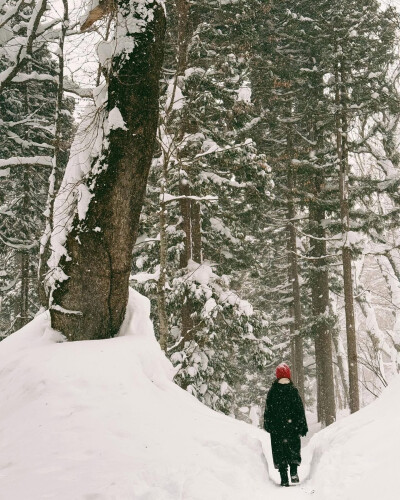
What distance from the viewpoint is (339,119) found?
549 inches

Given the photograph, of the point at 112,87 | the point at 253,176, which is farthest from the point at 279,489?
the point at 253,176

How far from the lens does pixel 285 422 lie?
625 centimetres

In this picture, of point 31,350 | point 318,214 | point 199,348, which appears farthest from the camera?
point 318,214

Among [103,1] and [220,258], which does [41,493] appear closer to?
[103,1]

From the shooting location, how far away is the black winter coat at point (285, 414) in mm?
6250

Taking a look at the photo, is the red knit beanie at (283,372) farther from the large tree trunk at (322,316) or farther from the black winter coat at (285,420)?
A: the large tree trunk at (322,316)

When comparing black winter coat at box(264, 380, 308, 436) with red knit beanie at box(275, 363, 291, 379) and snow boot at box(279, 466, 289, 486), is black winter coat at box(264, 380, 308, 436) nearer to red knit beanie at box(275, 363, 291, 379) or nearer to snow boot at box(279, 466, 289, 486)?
red knit beanie at box(275, 363, 291, 379)

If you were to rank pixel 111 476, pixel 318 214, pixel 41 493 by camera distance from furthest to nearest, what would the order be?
pixel 318 214 → pixel 111 476 → pixel 41 493

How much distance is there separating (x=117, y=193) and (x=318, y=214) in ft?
41.7

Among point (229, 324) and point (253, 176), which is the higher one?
point (253, 176)

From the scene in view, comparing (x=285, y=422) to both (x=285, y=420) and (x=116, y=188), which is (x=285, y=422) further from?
(x=116, y=188)

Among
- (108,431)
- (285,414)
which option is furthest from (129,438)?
(285,414)

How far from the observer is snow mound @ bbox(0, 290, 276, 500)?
337cm

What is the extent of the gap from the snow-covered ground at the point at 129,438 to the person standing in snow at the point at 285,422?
47 cm
